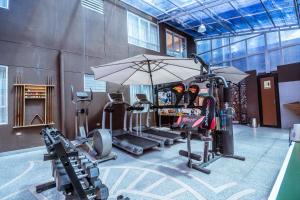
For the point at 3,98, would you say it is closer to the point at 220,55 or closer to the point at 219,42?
the point at 220,55

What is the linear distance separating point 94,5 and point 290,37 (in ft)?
31.4

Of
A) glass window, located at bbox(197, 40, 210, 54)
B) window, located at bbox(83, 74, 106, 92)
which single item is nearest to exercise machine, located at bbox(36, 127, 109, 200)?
window, located at bbox(83, 74, 106, 92)

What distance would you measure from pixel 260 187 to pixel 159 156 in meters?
2.10

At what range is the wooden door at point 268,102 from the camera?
7633 millimetres

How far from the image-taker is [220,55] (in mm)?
11656

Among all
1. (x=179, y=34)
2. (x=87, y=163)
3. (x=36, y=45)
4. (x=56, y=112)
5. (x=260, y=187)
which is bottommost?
(x=260, y=187)

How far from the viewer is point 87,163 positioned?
1925 millimetres

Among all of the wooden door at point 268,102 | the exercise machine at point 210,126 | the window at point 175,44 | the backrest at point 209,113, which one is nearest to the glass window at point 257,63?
the wooden door at point 268,102

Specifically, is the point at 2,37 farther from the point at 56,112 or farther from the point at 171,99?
the point at 171,99

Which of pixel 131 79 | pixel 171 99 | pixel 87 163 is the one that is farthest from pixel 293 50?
pixel 87 163

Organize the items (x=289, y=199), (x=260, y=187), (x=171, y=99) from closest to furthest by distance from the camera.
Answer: (x=289, y=199)
(x=260, y=187)
(x=171, y=99)

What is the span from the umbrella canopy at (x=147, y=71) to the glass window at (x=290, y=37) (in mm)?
6929

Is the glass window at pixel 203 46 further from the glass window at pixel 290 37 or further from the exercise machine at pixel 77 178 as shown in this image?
the exercise machine at pixel 77 178

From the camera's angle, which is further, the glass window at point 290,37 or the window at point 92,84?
the glass window at point 290,37
